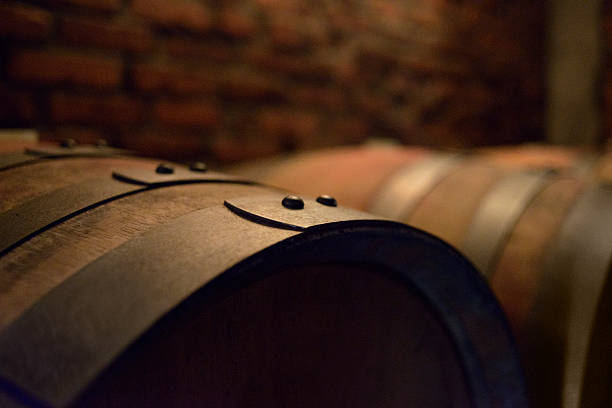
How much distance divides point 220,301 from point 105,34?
113cm

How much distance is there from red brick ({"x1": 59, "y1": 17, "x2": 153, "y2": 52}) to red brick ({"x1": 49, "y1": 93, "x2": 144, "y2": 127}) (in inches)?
5.6

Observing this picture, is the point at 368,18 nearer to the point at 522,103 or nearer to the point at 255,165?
the point at 255,165

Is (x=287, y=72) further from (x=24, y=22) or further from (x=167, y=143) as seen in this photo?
(x=24, y=22)

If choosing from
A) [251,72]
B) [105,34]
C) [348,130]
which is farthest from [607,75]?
[105,34]

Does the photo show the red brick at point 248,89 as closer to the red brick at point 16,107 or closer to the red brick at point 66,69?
the red brick at point 66,69

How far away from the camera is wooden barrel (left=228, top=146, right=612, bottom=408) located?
2.38 feet

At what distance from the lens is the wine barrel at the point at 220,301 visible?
347mm

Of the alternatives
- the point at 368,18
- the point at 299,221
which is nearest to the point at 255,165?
the point at 368,18

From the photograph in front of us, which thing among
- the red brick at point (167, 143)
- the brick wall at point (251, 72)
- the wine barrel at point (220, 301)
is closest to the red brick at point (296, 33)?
the brick wall at point (251, 72)

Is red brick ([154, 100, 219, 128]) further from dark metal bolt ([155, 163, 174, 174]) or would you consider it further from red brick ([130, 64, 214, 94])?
dark metal bolt ([155, 163, 174, 174])

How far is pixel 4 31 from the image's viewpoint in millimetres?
1129

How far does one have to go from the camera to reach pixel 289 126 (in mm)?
1753

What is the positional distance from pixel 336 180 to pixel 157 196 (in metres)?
0.64

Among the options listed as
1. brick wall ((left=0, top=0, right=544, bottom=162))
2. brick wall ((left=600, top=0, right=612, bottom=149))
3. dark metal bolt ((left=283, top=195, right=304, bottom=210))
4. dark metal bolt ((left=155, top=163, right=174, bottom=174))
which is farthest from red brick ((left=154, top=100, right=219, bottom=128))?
brick wall ((left=600, top=0, right=612, bottom=149))
